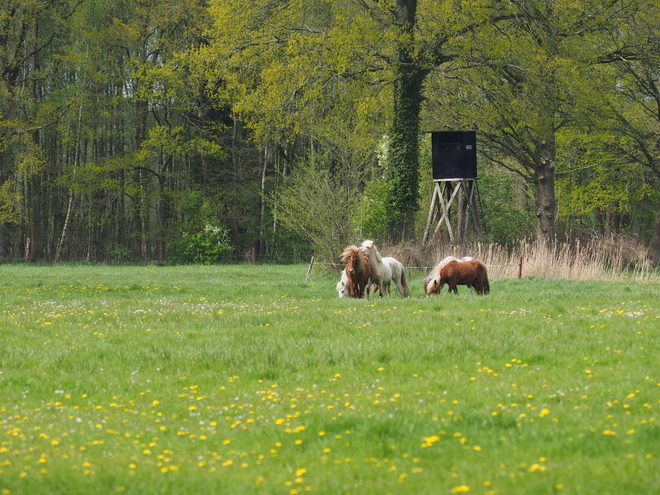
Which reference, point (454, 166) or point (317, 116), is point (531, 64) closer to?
→ point (454, 166)

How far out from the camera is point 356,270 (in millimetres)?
19141

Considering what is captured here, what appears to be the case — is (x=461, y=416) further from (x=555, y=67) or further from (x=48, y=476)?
(x=555, y=67)

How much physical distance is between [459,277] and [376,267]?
2.24 meters

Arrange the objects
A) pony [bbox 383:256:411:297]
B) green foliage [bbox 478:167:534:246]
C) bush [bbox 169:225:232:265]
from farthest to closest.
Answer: bush [bbox 169:225:232:265] → green foliage [bbox 478:167:534:246] → pony [bbox 383:256:411:297]

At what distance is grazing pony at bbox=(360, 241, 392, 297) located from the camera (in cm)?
1931

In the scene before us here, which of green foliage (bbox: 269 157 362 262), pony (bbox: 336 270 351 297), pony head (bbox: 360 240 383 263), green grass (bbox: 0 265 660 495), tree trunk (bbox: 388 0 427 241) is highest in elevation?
tree trunk (bbox: 388 0 427 241)

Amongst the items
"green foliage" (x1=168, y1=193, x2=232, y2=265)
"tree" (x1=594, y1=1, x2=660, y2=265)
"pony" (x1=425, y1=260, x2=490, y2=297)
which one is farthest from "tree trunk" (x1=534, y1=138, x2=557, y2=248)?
"green foliage" (x1=168, y1=193, x2=232, y2=265)

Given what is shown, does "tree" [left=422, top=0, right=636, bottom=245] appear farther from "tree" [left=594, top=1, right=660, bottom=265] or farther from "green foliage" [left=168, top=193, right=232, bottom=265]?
"green foliage" [left=168, top=193, right=232, bottom=265]

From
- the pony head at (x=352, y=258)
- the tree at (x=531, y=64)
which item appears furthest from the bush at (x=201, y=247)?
the pony head at (x=352, y=258)

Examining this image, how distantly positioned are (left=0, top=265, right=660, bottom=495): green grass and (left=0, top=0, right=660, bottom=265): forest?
16855mm

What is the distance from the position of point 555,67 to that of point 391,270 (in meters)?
14.6

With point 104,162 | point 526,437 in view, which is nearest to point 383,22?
point 104,162

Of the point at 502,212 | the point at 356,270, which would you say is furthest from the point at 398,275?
the point at 502,212

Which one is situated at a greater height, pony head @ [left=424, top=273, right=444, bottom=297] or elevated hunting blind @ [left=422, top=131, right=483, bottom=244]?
elevated hunting blind @ [left=422, top=131, right=483, bottom=244]
